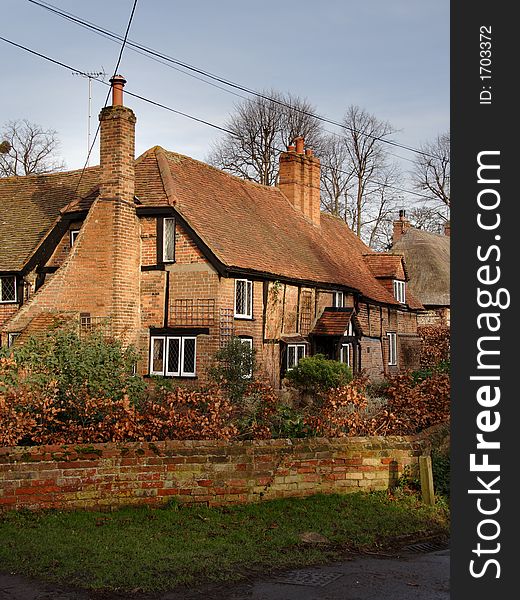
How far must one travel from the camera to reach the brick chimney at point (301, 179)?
31359 millimetres

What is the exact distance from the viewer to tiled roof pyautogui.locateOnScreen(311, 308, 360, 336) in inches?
1015

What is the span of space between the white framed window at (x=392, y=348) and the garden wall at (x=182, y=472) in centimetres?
2235

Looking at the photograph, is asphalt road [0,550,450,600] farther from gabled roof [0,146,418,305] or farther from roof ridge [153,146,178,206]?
roof ridge [153,146,178,206]

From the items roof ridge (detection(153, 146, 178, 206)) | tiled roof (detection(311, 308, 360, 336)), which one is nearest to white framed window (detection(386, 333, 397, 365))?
tiled roof (detection(311, 308, 360, 336))

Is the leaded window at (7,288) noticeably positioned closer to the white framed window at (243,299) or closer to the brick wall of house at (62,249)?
the brick wall of house at (62,249)

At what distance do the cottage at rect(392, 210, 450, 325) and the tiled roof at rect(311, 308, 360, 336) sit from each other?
48.8 ft

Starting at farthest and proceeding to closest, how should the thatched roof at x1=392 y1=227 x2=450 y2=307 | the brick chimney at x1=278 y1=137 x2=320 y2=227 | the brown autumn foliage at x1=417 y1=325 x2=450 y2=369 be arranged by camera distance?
the thatched roof at x1=392 y1=227 x2=450 y2=307, the brown autumn foliage at x1=417 y1=325 x2=450 y2=369, the brick chimney at x1=278 y1=137 x2=320 y2=227

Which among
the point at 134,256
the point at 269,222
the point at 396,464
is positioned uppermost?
the point at 269,222

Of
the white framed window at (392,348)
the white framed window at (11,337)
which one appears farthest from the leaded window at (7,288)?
the white framed window at (392,348)

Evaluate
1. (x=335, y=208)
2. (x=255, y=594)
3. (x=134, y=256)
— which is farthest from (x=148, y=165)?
(x=335, y=208)

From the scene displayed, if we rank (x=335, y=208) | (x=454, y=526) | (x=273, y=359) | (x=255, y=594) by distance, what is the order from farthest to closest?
(x=335, y=208) → (x=273, y=359) → (x=255, y=594) → (x=454, y=526)

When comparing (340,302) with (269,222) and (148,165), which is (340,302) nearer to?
(269,222)

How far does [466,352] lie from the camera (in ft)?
20.2

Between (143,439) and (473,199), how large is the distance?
6400 millimetres
